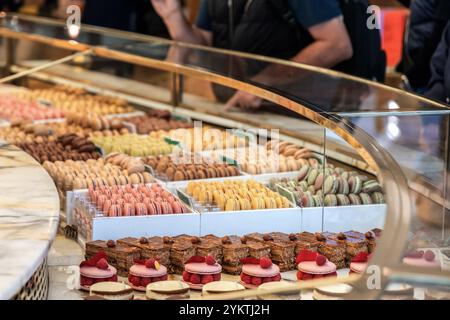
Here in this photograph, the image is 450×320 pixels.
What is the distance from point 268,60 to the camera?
15.8ft

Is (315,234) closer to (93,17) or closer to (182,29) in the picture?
(182,29)

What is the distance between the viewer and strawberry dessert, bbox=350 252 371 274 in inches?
125

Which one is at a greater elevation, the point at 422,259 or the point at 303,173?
the point at 303,173

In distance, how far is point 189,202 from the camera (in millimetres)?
3715

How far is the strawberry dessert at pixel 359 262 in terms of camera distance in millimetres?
3182

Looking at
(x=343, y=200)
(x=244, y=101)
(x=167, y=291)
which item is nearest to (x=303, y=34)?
(x=244, y=101)

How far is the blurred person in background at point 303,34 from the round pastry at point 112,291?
2532mm

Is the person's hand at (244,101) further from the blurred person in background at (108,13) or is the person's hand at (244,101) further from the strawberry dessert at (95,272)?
the blurred person in background at (108,13)

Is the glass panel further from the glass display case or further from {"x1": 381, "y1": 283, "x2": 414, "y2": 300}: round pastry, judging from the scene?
{"x1": 381, "y1": 283, "x2": 414, "y2": 300}: round pastry

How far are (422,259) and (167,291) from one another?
38.9 inches

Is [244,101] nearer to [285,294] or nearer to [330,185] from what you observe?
[330,185]

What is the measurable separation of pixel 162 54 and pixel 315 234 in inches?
83.6

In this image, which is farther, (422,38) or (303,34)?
(422,38)

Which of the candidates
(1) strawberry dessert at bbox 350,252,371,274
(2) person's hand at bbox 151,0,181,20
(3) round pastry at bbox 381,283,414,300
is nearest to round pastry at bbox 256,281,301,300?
(3) round pastry at bbox 381,283,414,300
